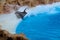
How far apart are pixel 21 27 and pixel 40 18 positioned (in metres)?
0.80

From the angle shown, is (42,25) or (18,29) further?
(42,25)

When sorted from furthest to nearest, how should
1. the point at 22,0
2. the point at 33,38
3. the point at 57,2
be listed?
the point at 57,2 → the point at 22,0 → the point at 33,38

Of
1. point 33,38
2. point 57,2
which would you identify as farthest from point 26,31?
point 57,2

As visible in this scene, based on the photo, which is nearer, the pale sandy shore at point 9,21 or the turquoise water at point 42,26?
the turquoise water at point 42,26

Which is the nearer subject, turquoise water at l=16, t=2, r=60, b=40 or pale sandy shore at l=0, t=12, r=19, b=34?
turquoise water at l=16, t=2, r=60, b=40

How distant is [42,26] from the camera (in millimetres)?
4035

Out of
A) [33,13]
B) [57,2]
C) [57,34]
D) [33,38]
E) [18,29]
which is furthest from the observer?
[57,2]

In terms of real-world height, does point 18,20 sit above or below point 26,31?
above

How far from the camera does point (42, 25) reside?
4.10m

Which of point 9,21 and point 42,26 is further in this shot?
point 9,21

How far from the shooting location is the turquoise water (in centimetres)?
351

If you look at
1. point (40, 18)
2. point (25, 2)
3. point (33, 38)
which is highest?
point (25, 2)

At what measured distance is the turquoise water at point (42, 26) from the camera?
3514mm

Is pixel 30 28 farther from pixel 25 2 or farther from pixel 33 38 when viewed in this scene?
pixel 25 2
